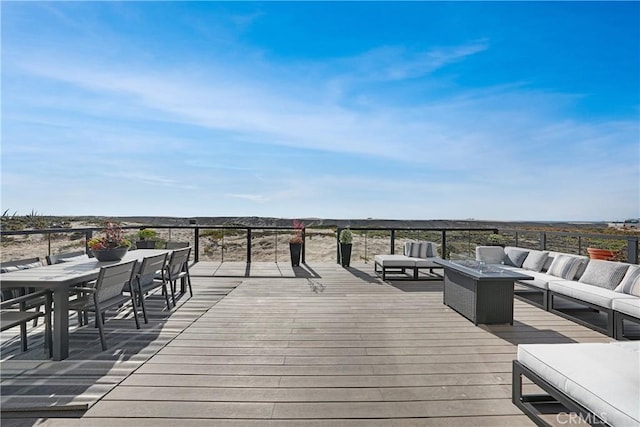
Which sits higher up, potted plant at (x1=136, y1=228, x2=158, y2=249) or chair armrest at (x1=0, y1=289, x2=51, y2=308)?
potted plant at (x1=136, y1=228, x2=158, y2=249)

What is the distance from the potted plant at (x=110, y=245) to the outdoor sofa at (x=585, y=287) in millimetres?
5085

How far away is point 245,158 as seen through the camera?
1291 centimetres

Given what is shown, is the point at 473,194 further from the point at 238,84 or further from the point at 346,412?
the point at 346,412

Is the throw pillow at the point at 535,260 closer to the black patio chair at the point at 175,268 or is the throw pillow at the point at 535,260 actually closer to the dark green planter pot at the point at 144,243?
the black patio chair at the point at 175,268

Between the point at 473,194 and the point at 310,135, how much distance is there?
8331mm

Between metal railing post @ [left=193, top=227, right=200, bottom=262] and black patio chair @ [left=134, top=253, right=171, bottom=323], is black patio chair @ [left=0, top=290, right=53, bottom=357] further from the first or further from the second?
metal railing post @ [left=193, top=227, right=200, bottom=262]

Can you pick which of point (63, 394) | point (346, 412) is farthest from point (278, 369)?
point (63, 394)

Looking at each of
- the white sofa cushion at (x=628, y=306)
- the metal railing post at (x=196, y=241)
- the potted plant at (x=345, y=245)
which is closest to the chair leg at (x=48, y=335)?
the metal railing post at (x=196, y=241)

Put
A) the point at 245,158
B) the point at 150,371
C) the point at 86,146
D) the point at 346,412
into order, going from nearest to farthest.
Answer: the point at 346,412 → the point at 150,371 → the point at 86,146 → the point at 245,158

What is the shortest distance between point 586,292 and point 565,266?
987 mm

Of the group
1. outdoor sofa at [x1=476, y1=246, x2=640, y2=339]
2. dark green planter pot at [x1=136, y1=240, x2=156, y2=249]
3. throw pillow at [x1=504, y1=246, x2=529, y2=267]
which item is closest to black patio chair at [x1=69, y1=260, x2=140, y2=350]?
dark green planter pot at [x1=136, y1=240, x2=156, y2=249]

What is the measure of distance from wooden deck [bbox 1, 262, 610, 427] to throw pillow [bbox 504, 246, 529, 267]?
135 centimetres

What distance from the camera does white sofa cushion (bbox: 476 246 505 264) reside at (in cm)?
609

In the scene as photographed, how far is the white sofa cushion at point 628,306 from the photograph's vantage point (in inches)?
125
